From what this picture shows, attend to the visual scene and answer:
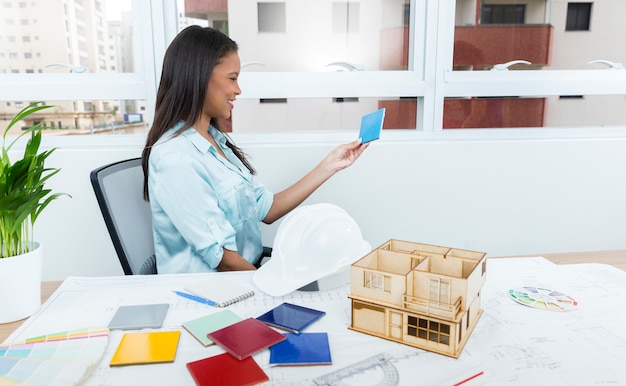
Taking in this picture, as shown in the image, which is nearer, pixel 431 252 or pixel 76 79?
pixel 431 252

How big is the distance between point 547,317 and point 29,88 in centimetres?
180

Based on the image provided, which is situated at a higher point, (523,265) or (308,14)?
(308,14)

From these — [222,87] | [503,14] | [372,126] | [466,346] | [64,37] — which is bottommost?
[466,346]

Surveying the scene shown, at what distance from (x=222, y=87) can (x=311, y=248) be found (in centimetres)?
63

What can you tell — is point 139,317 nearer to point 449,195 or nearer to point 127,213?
point 127,213

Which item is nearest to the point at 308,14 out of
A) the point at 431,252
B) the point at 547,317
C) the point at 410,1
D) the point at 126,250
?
the point at 410,1

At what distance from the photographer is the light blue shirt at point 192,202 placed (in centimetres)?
126

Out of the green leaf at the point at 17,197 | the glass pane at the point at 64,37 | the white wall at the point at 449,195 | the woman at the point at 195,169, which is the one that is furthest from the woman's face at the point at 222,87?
the glass pane at the point at 64,37

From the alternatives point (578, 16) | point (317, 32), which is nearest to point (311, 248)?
point (317, 32)

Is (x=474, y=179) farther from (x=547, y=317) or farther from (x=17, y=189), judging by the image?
(x=17, y=189)

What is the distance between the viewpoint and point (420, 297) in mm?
767

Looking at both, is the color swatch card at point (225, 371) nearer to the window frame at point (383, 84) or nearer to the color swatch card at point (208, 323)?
the color swatch card at point (208, 323)

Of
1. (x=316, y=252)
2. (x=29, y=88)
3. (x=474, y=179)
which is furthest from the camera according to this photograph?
(x=474, y=179)

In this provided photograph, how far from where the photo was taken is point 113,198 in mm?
1248
